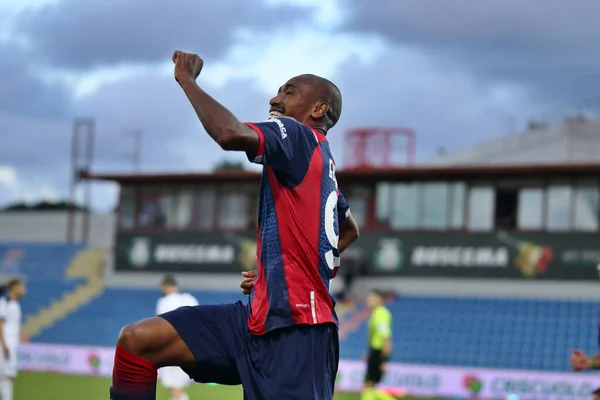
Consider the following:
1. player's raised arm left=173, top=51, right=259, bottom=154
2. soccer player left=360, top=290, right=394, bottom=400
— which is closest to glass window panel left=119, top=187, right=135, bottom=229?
soccer player left=360, top=290, right=394, bottom=400

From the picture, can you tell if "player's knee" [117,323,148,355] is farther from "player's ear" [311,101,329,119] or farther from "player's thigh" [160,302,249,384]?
"player's ear" [311,101,329,119]

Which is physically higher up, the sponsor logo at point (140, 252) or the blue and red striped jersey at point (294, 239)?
the blue and red striped jersey at point (294, 239)

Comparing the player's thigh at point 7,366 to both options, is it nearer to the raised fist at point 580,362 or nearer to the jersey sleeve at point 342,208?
the raised fist at point 580,362

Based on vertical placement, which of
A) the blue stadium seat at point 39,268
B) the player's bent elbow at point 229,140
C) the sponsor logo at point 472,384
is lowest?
the sponsor logo at point 472,384

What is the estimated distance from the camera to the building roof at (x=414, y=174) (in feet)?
88.0

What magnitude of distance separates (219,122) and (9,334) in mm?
9472

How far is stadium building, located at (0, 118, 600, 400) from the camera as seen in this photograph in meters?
22.7

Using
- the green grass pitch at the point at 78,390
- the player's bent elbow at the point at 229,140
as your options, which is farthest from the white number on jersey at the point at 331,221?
the green grass pitch at the point at 78,390

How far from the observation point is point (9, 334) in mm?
12117

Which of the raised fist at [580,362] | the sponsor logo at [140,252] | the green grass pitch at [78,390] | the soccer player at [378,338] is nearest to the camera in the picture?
the raised fist at [580,362]

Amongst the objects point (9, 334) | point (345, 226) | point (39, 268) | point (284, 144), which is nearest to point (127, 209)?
point (39, 268)

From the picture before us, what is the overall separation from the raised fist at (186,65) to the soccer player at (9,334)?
880cm

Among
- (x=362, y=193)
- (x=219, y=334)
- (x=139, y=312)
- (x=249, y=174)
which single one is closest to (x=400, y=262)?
(x=362, y=193)

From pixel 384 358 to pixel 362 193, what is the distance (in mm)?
16687
